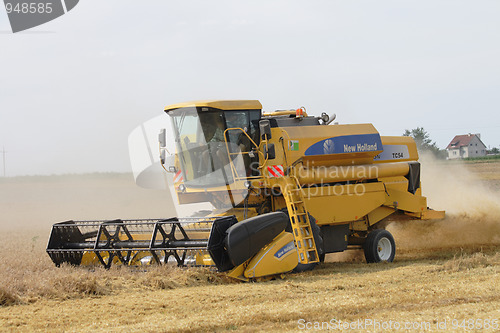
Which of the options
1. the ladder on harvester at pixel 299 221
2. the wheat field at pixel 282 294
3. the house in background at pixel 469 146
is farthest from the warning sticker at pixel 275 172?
the house in background at pixel 469 146

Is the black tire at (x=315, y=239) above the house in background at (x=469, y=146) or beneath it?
above

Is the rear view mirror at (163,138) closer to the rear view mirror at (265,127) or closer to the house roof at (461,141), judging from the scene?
the rear view mirror at (265,127)

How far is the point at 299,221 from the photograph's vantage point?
951cm

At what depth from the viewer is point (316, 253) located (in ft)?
30.6

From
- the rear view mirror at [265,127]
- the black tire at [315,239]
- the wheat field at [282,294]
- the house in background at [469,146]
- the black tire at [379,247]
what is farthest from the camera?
the house in background at [469,146]

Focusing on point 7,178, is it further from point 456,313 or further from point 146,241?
point 456,313

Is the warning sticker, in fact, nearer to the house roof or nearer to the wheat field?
the wheat field

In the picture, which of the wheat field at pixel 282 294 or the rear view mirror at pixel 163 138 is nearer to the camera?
the wheat field at pixel 282 294

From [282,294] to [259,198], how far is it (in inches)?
131

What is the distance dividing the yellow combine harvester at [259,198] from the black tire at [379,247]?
0.06ft

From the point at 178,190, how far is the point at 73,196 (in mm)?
22604

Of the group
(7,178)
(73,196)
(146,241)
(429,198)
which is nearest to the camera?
(146,241)

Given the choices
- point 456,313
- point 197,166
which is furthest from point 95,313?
point 197,166

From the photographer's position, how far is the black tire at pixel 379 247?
428 inches
